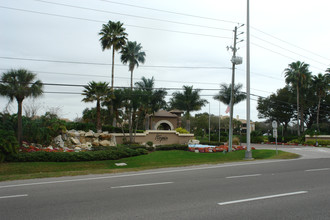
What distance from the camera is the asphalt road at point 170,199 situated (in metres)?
6.03

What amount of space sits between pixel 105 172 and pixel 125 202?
6.45 meters

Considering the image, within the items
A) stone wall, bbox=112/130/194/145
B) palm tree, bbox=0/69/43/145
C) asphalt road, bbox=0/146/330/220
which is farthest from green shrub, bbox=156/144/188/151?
asphalt road, bbox=0/146/330/220

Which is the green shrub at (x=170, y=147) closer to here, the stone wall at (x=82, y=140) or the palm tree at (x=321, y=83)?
the stone wall at (x=82, y=140)

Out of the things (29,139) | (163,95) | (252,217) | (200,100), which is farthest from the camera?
(200,100)

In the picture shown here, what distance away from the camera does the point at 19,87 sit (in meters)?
21.2

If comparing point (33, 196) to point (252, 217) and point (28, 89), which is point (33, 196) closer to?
point (252, 217)

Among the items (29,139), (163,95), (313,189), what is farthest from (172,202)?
(163,95)

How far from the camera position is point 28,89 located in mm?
21484

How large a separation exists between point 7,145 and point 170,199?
15075 mm

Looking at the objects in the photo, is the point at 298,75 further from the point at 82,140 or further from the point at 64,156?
the point at 64,156

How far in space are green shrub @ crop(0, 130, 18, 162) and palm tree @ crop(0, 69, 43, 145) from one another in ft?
7.95

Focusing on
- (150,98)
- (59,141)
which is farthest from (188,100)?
(59,141)

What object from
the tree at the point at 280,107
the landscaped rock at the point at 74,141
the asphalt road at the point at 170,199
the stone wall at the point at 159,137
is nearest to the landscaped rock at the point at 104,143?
the landscaped rock at the point at 74,141

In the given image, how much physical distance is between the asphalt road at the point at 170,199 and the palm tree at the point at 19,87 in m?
13.2
